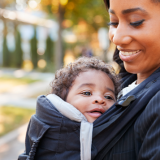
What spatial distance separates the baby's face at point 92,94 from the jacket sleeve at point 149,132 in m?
0.40

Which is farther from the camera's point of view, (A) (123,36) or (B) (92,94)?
(B) (92,94)

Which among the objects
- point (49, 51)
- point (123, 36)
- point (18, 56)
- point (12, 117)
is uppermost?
point (49, 51)

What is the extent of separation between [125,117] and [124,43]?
0.41 metres

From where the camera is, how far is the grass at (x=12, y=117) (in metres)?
5.09

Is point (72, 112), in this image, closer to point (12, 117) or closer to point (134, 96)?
point (134, 96)

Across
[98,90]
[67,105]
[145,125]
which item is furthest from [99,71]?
[145,125]

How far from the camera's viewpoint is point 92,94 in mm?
1621

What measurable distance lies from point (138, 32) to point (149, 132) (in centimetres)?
53

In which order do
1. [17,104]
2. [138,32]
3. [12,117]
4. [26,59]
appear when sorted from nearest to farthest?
[138,32]
[12,117]
[17,104]
[26,59]

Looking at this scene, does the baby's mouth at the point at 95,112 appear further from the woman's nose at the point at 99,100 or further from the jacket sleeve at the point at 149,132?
the jacket sleeve at the point at 149,132

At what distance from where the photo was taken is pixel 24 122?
17.8 feet

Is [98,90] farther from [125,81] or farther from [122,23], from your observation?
[122,23]

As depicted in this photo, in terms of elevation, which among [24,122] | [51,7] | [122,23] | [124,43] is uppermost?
[51,7]

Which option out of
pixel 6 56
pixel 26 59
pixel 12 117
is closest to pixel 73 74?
pixel 12 117
